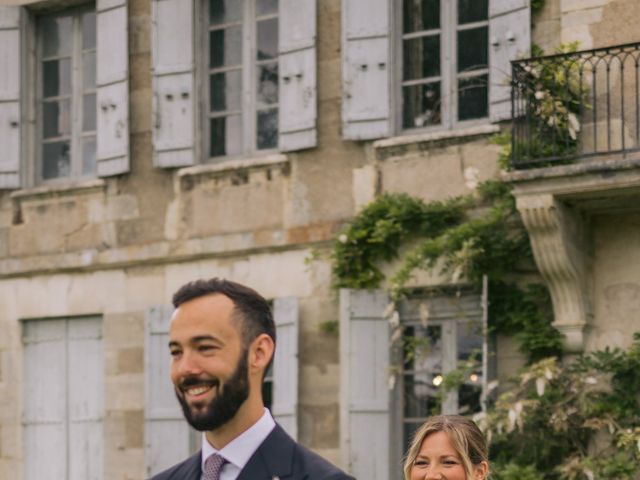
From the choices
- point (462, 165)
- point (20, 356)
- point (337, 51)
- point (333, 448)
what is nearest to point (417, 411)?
point (333, 448)

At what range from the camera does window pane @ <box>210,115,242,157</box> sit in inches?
527

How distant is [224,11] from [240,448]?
32.8 feet

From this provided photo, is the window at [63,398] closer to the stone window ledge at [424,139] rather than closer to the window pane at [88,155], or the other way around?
the window pane at [88,155]

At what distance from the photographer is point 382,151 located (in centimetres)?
1231

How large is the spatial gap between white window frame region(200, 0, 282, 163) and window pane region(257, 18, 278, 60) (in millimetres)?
39

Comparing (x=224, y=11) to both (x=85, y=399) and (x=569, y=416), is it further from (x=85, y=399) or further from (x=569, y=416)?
(x=569, y=416)

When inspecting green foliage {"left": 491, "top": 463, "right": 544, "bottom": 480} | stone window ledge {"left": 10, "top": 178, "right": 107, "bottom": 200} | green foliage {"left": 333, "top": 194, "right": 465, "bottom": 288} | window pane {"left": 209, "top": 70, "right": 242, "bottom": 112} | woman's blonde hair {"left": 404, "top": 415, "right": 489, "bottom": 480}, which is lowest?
green foliage {"left": 491, "top": 463, "right": 544, "bottom": 480}

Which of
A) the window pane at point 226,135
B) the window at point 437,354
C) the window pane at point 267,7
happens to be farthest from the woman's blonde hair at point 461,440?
the window pane at point 267,7

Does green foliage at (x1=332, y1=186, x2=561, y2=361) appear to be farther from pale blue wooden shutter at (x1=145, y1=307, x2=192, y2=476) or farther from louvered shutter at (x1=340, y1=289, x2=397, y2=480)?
pale blue wooden shutter at (x1=145, y1=307, x2=192, y2=476)

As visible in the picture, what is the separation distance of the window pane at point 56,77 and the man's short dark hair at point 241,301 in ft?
35.5

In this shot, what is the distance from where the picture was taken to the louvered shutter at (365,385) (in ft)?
39.6

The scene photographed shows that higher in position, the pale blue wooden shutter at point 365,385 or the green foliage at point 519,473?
the pale blue wooden shutter at point 365,385

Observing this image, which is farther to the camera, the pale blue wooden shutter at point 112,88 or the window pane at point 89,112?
the window pane at point 89,112

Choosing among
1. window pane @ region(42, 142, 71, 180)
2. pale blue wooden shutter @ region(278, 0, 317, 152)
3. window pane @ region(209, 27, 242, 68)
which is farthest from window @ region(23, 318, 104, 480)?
pale blue wooden shutter @ region(278, 0, 317, 152)
